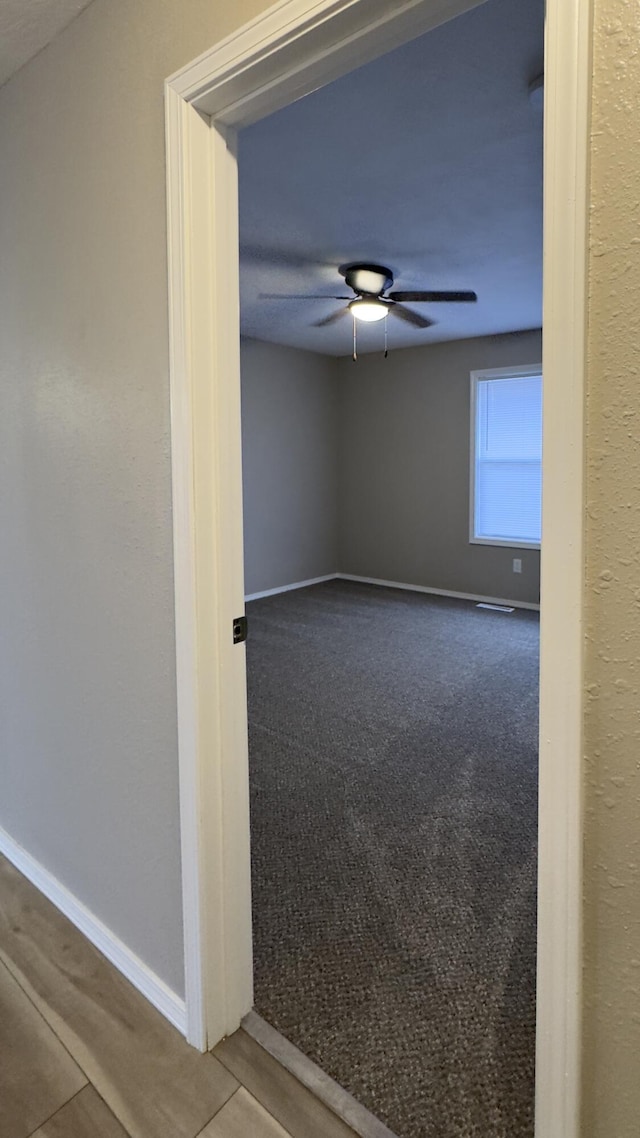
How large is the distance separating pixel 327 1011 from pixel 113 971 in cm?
59

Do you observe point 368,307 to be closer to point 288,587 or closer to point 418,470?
point 418,470

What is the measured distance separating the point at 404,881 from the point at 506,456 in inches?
169

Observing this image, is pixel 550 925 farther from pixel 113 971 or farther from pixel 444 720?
pixel 444 720

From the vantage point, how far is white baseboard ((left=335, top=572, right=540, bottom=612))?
5.56m

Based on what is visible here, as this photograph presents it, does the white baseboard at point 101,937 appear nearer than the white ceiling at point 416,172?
Yes

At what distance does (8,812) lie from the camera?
2195 millimetres

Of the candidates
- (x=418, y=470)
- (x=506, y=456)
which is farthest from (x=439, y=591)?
(x=506, y=456)

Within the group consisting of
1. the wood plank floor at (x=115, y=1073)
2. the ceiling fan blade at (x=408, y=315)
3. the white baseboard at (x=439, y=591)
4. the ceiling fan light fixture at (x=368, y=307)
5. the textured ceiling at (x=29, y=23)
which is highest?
the ceiling fan blade at (x=408, y=315)

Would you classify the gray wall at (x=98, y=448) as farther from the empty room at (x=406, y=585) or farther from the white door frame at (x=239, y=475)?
the empty room at (x=406, y=585)

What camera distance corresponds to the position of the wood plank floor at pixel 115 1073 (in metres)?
1.28

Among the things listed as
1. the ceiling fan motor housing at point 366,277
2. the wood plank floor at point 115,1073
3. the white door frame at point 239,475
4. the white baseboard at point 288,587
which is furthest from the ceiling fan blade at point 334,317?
the wood plank floor at point 115,1073

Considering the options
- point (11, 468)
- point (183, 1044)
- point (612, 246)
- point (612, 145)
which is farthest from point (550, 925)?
point (11, 468)

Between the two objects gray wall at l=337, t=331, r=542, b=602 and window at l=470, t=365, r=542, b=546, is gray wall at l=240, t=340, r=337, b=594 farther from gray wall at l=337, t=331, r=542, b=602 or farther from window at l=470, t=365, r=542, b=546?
window at l=470, t=365, r=542, b=546

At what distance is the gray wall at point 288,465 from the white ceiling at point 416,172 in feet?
5.33
